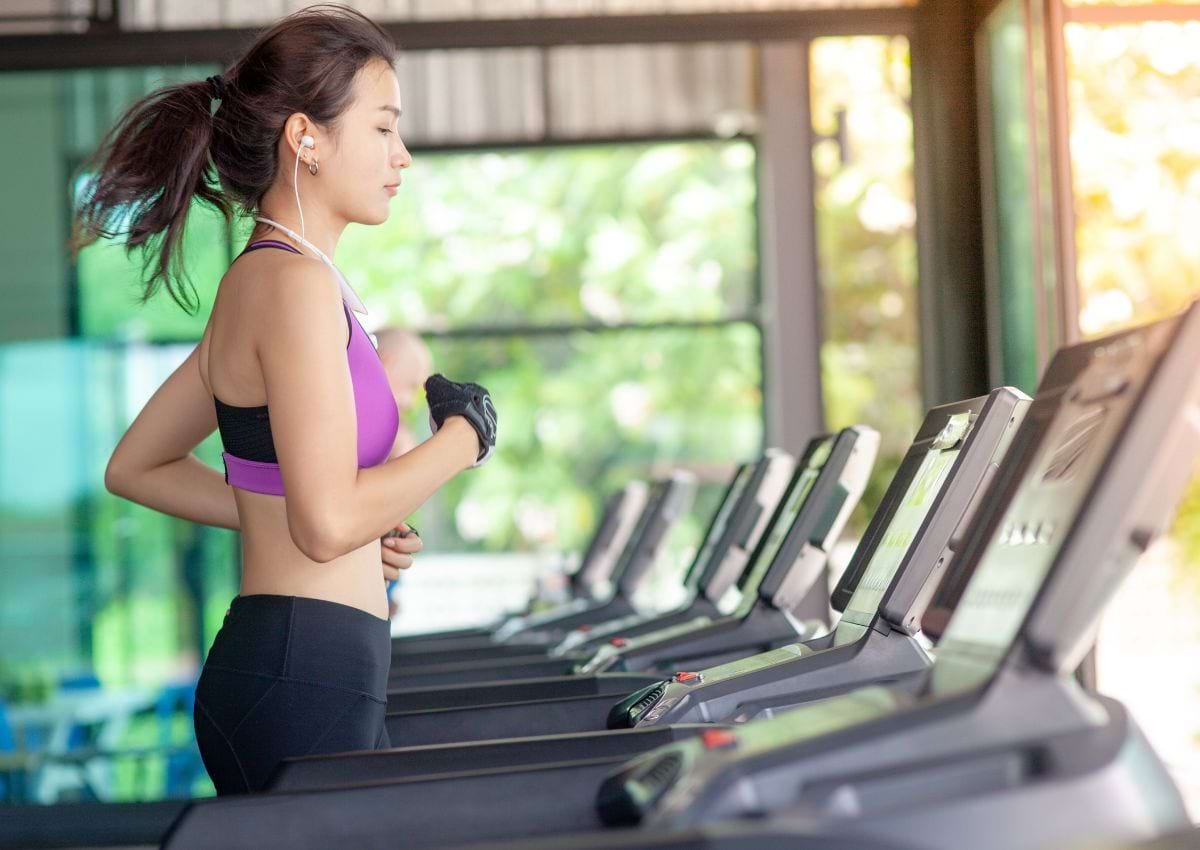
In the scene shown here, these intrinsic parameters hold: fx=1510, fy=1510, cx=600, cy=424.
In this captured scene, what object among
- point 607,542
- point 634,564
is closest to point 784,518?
point 634,564

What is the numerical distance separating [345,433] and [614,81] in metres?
4.64

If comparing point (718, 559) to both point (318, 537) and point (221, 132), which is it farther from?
point (318, 537)

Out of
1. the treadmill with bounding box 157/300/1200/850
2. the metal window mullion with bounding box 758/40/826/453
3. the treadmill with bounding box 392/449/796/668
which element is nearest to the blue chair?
the treadmill with bounding box 392/449/796/668

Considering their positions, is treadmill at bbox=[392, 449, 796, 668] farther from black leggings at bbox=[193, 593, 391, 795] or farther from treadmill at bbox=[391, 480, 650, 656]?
black leggings at bbox=[193, 593, 391, 795]

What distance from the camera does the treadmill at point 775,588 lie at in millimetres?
2686

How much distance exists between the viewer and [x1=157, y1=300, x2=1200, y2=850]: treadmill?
3.92 ft

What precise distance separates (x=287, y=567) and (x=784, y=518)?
1494 mm

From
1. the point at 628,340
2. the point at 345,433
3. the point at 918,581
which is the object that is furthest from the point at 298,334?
the point at 628,340

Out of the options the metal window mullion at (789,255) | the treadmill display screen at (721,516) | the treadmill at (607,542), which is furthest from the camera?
the metal window mullion at (789,255)

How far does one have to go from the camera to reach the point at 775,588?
284 centimetres

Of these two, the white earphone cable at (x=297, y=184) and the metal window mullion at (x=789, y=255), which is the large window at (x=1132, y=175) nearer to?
the metal window mullion at (x=789, y=255)

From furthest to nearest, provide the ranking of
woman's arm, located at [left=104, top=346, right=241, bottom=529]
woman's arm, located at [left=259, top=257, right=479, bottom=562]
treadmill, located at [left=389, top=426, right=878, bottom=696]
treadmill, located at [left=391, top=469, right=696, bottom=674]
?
1. treadmill, located at [left=391, top=469, right=696, bottom=674]
2. treadmill, located at [left=389, top=426, right=878, bottom=696]
3. woman's arm, located at [left=104, top=346, right=241, bottom=529]
4. woman's arm, located at [left=259, top=257, right=479, bottom=562]

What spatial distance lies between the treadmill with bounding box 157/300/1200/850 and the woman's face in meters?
0.84

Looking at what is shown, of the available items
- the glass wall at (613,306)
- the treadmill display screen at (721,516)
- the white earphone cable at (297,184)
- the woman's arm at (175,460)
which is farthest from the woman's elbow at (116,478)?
the glass wall at (613,306)
